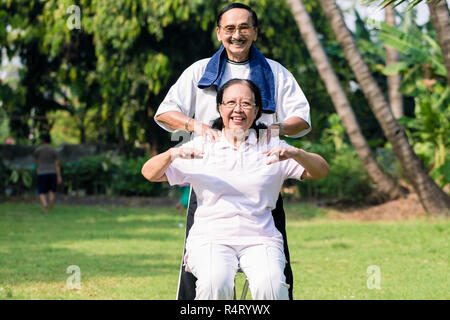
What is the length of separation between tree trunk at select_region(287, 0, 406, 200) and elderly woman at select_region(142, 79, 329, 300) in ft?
29.9

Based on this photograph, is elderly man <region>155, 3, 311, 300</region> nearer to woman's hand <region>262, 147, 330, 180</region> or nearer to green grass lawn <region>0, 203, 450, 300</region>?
woman's hand <region>262, 147, 330, 180</region>

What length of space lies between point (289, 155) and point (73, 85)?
16737mm

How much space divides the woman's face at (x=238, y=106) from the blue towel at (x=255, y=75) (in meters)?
0.30

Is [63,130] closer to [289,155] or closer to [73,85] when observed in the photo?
[73,85]

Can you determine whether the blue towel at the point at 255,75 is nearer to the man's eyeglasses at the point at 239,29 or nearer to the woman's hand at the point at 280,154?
the man's eyeglasses at the point at 239,29

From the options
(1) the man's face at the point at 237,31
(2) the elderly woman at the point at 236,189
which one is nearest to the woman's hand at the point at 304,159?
(2) the elderly woman at the point at 236,189

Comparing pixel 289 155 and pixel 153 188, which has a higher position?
pixel 289 155

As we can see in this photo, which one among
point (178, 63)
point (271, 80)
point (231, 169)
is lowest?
point (231, 169)

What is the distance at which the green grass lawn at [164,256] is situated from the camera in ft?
23.3

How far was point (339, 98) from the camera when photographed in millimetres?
13547

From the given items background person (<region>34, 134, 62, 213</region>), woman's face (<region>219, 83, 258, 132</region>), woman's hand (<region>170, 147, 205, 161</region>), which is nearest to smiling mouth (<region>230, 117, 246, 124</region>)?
woman's face (<region>219, 83, 258, 132</region>)

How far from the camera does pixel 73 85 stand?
65.3 ft

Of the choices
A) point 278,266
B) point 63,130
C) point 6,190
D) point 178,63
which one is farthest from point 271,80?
point 63,130

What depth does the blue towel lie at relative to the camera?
Answer: 4461 millimetres
